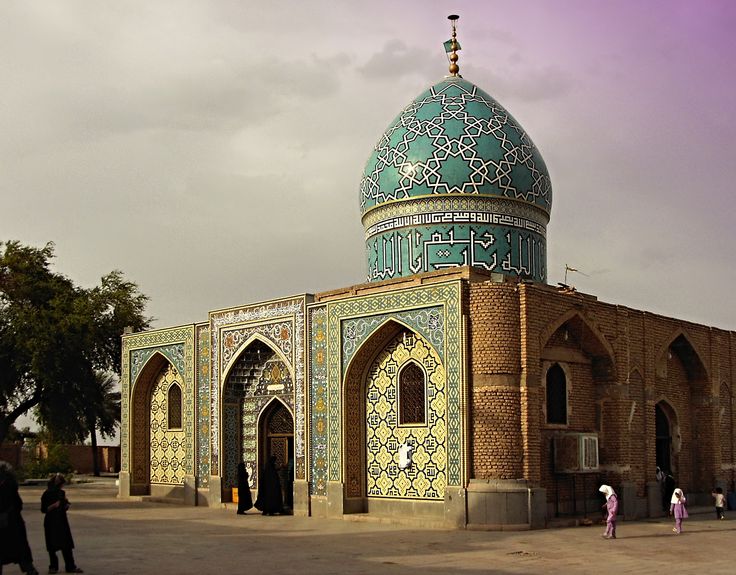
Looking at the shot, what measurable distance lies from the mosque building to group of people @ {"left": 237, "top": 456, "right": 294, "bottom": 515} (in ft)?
2.17

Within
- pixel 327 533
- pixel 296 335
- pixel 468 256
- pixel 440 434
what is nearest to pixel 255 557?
pixel 327 533

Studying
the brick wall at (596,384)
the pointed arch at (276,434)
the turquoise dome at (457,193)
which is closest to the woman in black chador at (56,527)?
the brick wall at (596,384)

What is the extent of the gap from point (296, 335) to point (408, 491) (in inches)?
167

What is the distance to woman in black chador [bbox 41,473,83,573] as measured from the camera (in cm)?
1118

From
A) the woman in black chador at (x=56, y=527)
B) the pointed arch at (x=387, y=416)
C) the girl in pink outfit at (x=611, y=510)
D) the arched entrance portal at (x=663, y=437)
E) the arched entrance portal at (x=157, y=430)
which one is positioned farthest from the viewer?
the arched entrance portal at (x=157, y=430)

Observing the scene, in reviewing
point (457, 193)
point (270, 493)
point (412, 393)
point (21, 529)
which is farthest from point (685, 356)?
point (21, 529)

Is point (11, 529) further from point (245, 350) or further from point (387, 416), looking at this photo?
point (245, 350)

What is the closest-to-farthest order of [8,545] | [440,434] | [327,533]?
[8,545]
[327,533]
[440,434]

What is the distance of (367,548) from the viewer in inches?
543

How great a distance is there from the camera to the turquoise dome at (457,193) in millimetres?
20359

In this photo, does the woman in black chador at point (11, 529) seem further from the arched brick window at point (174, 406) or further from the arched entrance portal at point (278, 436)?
the arched brick window at point (174, 406)

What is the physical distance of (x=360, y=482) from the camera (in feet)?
61.2

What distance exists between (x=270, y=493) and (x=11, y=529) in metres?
9.71

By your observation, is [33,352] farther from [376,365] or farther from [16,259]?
[376,365]
